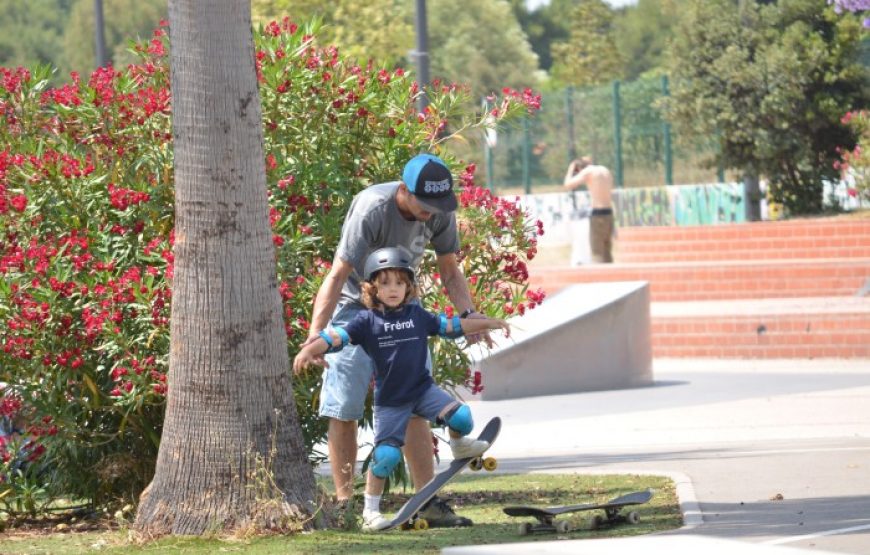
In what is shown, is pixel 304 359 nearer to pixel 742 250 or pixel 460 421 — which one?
pixel 460 421

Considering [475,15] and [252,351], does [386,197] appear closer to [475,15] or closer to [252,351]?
[252,351]

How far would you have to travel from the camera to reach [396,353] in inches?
290

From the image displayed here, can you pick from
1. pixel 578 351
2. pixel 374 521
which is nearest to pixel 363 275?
pixel 374 521

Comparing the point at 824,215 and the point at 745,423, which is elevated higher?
the point at 824,215

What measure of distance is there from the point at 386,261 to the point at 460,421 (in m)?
0.78

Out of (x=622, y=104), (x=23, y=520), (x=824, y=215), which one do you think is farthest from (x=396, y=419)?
(x=622, y=104)

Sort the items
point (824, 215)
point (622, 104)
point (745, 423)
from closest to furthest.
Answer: point (745, 423) → point (824, 215) → point (622, 104)

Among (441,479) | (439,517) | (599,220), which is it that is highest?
(599,220)

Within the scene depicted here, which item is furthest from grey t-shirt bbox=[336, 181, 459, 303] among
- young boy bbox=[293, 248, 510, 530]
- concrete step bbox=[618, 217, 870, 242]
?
concrete step bbox=[618, 217, 870, 242]

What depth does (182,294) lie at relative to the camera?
7.36 meters

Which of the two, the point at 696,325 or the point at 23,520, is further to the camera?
the point at 696,325

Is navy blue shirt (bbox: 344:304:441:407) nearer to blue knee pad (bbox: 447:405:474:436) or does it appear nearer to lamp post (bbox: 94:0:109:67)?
blue knee pad (bbox: 447:405:474:436)

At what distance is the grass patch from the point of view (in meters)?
7.06

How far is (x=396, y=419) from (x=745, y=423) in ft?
19.4
